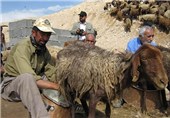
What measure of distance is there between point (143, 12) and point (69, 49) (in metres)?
13.9

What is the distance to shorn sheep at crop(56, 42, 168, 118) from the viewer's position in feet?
16.4

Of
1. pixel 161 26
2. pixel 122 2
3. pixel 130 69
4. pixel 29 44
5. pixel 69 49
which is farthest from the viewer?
pixel 122 2

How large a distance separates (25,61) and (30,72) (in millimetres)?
177

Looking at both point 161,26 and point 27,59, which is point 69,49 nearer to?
point 27,59

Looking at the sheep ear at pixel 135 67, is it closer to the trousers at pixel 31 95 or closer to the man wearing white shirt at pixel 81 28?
the trousers at pixel 31 95

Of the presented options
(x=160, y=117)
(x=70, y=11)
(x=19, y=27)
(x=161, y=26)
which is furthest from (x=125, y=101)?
(x=70, y=11)

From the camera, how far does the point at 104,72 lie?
5.18 m

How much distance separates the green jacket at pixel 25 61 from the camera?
15.0 feet

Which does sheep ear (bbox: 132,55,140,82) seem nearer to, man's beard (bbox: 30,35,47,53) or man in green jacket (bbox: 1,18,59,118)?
man in green jacket (bbox: 1,18,59,118)

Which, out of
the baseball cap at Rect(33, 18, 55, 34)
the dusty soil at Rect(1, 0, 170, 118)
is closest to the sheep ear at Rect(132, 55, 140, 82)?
the baseball cap at Rect(33, 18, 55, 34)

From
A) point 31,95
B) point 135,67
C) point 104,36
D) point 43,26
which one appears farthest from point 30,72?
point 104,36

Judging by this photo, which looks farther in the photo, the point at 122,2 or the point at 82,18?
the point at 122,2

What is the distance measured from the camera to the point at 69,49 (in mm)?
5688

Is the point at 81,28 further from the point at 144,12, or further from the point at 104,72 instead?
the point at 144,12
